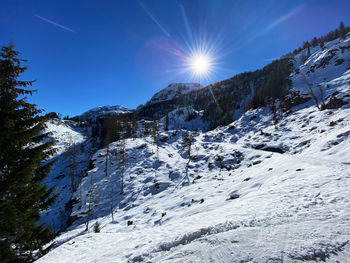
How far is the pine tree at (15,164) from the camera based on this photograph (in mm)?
7035

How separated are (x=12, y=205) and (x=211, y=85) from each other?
173 meters

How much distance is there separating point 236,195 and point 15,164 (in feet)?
50.1

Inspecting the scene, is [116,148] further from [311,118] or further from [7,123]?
[311,118]

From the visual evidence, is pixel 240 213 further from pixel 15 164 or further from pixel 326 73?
pixel 326 73

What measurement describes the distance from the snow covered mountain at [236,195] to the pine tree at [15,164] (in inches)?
151

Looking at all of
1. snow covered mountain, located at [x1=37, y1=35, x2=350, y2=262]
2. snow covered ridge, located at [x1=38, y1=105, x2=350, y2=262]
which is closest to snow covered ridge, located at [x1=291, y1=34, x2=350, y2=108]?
snow covered mountain, located at [x1=37, y1=35, x2=350, y2=262]

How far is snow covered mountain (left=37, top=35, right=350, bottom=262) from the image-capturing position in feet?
16.2

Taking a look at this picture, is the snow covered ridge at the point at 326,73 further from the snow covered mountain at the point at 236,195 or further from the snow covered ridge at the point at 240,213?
the snow covered ridge at the point at 240,213

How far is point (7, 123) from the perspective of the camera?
6.93 meters

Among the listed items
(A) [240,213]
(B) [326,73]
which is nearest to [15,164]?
(A) [240,213]

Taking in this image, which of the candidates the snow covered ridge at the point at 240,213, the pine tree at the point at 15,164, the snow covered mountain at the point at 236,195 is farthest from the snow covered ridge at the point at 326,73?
the pine tree at the point at 15,164

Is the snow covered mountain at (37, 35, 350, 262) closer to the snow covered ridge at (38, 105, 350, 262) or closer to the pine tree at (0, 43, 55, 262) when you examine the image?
the snow covered ridge at (38, 105, 350, 262)

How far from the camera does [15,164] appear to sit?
299 inches

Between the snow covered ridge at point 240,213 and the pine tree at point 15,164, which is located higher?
the pine tree at point 15,164
